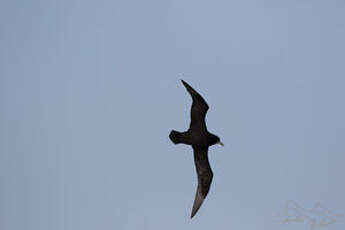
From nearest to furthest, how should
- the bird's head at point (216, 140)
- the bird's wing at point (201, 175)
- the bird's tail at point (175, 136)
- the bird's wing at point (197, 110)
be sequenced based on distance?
the bird's tail at point (175, 136)
the bird's wing at point (197, 110)
the bird's head at point (216, 140)
the bird's wing at point (201, 175)

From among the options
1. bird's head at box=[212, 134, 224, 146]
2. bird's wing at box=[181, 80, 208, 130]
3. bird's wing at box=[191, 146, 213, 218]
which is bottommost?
bird's wing at box=[191, 146, 213, 218]

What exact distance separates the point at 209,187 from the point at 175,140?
9.95 ft

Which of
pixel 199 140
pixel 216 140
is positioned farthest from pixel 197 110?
pixel 216 140

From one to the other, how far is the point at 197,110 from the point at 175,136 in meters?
1.24

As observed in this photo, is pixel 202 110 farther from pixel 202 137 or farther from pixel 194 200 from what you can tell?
pixel 194 200

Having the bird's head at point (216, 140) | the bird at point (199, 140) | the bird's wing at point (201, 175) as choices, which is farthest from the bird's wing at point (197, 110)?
the bird's wing at point (201, 175)

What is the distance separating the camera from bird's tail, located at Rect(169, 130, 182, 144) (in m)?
19.9

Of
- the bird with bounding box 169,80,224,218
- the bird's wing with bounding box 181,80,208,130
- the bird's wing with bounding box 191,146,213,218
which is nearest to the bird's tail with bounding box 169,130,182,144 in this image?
the bird with bounding box 169,80,224,218

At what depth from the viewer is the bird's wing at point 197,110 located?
20141 mm

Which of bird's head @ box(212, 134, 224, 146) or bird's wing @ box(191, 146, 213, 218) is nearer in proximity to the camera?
bird's head @ box(212, 134, 224, 146)

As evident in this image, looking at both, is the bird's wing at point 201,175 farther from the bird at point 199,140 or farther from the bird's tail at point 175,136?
the bird's tail at point 175,136

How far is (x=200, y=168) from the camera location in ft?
71.6

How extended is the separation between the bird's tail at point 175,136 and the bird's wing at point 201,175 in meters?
1.43

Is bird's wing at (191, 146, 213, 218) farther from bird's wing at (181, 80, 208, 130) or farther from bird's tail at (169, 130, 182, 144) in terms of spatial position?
bird's tail at (169, 130, 182, 144)
